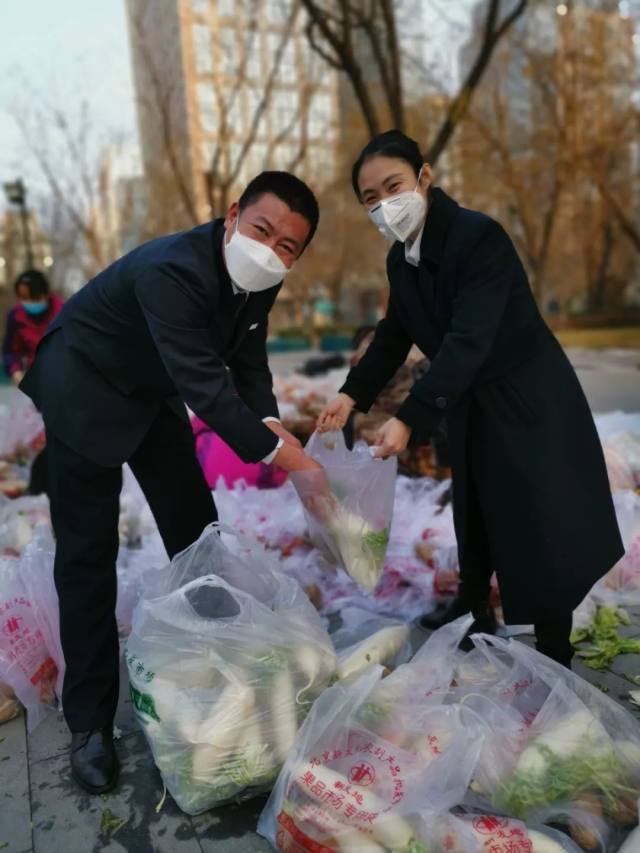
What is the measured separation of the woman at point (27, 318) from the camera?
455 centimetres

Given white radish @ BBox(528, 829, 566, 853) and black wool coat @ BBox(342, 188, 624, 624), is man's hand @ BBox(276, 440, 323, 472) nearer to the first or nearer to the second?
black wool coat @ BBox(342, 188, 624, 624)

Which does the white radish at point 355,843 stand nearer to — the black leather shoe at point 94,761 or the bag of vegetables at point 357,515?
the black leather shoe at point 94,761

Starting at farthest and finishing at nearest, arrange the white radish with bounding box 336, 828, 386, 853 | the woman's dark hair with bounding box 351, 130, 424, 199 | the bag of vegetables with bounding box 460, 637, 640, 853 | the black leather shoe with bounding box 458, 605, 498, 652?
the black leather shoe with bounding box 458, 605, 498, 652 < the woman's dark hair with bounding box 351, 130, 424, 199 < the bag of vegetables with bounding box 460, 637, 640, 853 < the white radish with bounding box 336, 828, 386, 853

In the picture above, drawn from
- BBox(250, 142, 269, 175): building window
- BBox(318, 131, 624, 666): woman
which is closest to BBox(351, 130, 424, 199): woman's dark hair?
BBox(318, 131, 624, 666): woman

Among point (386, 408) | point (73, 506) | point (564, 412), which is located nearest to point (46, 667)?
point (73, 506)

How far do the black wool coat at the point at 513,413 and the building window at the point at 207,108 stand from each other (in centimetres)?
1293

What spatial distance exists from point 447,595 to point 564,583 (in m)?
0.95

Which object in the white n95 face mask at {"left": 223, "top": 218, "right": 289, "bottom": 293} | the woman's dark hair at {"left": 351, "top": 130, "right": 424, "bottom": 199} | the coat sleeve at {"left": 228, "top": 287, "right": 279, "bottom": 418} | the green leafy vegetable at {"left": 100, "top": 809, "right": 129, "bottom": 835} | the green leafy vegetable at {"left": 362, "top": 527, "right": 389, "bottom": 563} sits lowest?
the green leafy vegetable at {"left": 100, "top": 809, "right": 129, "bottom": 835}

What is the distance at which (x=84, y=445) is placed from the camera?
173 centimetres

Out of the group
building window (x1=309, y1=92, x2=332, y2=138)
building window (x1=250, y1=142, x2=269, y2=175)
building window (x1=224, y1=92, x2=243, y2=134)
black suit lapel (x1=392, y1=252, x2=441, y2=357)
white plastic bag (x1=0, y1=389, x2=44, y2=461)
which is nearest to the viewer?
black suit lapel (x1=392, y1=252, x2=441, y2=357)

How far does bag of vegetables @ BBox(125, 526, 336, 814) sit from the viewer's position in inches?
60.7

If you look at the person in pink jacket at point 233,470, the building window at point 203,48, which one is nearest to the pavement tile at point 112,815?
the person in pink jacket at point 233,470

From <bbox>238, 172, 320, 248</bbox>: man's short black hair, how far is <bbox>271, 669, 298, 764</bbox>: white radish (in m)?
1.16

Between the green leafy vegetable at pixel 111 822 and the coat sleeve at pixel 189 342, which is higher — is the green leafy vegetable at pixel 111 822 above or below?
below
